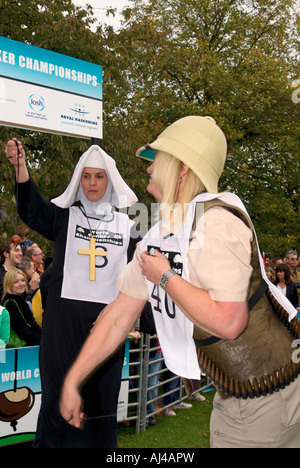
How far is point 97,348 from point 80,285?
157cm

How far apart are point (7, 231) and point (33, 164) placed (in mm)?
1658

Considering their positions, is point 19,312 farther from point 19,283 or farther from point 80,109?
point 80,109

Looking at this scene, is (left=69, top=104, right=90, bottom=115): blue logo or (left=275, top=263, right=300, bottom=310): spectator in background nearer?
(left=69, top=104, right=90, bottom=115): blue logo

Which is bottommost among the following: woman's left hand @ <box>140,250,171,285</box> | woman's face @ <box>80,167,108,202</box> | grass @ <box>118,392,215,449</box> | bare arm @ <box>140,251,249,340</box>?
grass @ <box>118,392,215,449</box>

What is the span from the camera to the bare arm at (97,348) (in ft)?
8.10

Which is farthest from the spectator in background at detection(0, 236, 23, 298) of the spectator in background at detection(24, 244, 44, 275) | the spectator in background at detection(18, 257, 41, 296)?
the spectator in background at detection(24, 244, 44, 275)

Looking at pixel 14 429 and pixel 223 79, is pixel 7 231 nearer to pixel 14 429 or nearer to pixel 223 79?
pixel 14 429

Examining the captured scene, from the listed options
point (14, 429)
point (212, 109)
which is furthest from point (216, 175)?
point (212, 109)

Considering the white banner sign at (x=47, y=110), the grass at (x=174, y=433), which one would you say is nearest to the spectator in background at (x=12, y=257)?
the grass at (x=174, y=433)

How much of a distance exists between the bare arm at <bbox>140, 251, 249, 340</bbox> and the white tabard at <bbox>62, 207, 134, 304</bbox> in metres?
2.09

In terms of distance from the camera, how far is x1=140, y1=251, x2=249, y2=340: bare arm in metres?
1.97

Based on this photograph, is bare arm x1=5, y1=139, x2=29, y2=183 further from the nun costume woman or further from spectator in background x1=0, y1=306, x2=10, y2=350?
spectator in background x1=0, y1=306, x2=10, y2=350

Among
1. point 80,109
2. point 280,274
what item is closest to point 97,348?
point 80,109

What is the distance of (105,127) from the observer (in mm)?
14039
